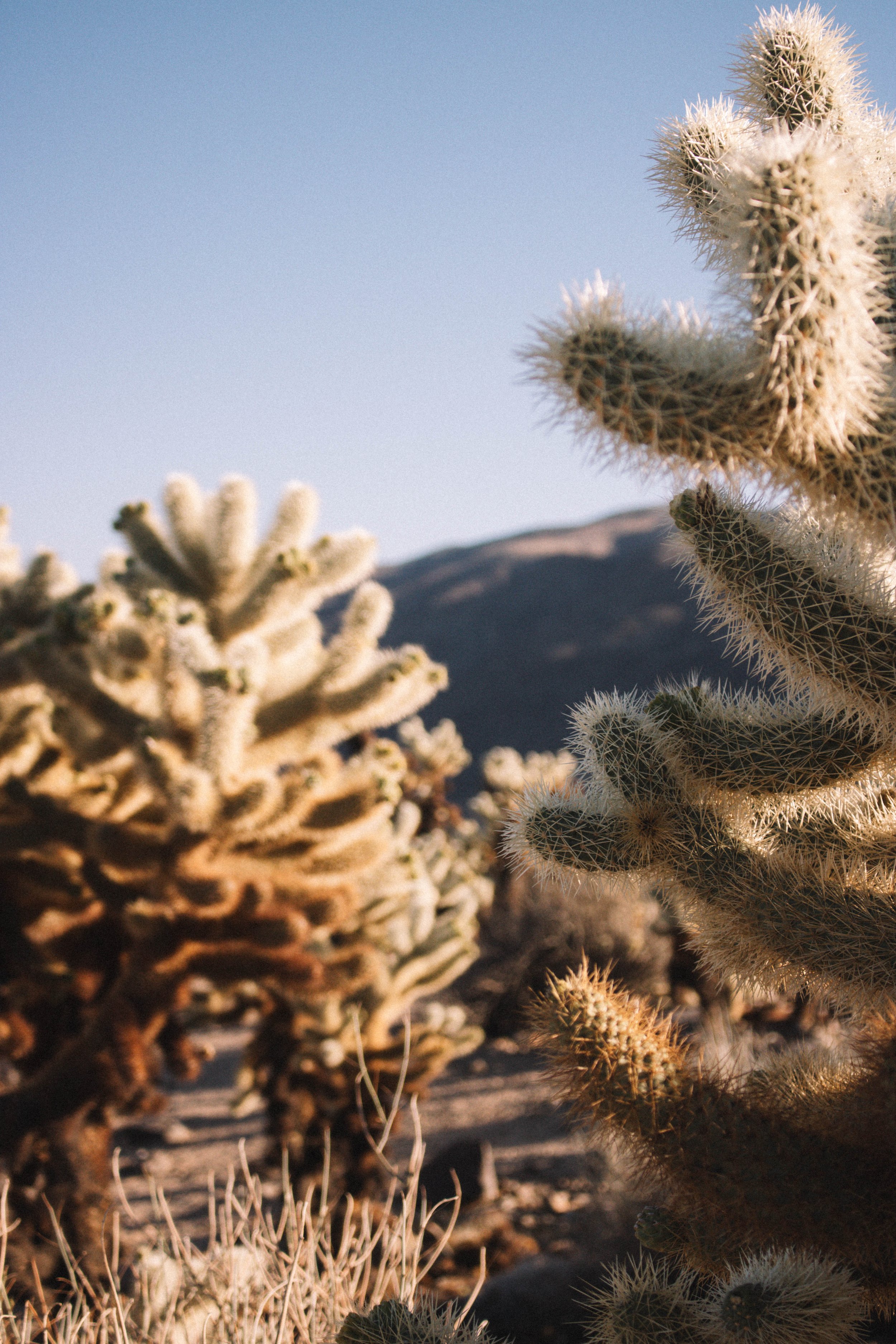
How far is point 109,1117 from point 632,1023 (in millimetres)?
2674

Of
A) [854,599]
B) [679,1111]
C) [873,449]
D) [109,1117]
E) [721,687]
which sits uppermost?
[873,449]

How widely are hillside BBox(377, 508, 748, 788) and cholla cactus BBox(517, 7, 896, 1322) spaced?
2228 centimetres

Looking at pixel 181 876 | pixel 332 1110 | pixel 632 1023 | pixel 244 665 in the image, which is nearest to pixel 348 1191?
pixel 332 1110

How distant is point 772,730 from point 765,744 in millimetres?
48

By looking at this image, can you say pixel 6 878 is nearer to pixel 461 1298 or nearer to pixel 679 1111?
pixel 461 1298

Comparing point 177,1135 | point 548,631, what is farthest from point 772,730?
point 548,631

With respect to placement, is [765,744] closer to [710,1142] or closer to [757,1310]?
[710,1142]

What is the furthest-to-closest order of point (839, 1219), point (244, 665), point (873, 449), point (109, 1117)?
1. point (109, 1117)
2. point (244, 665)
3. point (839, 1219)
4. point (873, 449)

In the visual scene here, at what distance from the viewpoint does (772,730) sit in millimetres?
2035

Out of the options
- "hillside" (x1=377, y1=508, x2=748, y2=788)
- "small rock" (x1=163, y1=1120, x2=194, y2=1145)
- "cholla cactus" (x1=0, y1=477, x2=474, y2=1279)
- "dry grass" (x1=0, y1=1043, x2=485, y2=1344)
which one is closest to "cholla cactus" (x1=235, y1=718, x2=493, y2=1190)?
"cholla cactus" (x1=0, y1=477, x2=474, y2=1279)

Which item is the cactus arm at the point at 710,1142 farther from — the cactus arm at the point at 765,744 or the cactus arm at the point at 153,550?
the cactus arm at the point at 153,550

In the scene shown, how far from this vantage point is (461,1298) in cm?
429

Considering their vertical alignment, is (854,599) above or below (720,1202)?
above

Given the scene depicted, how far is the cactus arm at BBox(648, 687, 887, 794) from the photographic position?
1.97 m
